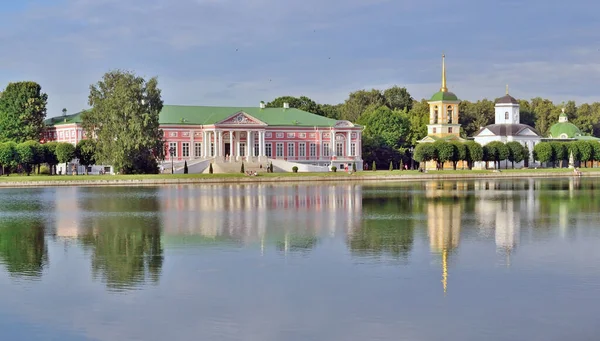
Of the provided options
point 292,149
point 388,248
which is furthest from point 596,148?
point 388,248

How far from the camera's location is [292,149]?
9131cm

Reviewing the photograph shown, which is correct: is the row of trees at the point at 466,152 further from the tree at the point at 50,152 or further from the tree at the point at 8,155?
the tree at the point at 8,155

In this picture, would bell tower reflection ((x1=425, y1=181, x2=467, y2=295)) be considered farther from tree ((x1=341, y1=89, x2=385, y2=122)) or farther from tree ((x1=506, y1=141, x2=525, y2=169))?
tree ((x1=341, y1=89, x2=385, y2=122))

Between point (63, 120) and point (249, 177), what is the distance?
81.8 ft

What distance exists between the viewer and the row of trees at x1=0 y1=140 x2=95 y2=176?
7625 cm

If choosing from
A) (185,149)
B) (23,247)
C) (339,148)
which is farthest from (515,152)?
(23,247)

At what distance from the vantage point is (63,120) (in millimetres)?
91125

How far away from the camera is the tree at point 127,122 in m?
69.4

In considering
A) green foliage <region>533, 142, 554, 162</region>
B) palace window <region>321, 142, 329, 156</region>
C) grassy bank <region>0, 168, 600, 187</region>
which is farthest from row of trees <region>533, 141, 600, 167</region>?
palace window <region>321, 142, 329, 156</region>

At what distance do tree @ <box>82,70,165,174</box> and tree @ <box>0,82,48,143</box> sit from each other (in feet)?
46.3

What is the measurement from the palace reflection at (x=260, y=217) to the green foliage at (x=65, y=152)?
25237 millimetres

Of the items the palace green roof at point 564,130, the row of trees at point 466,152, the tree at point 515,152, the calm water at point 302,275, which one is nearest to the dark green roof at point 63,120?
the row of trees at point 466,152

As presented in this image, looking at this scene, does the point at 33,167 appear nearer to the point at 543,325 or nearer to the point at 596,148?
the point at 596,148

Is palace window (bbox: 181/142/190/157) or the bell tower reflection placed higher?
palace window (bbox: 181/142/190/157)
